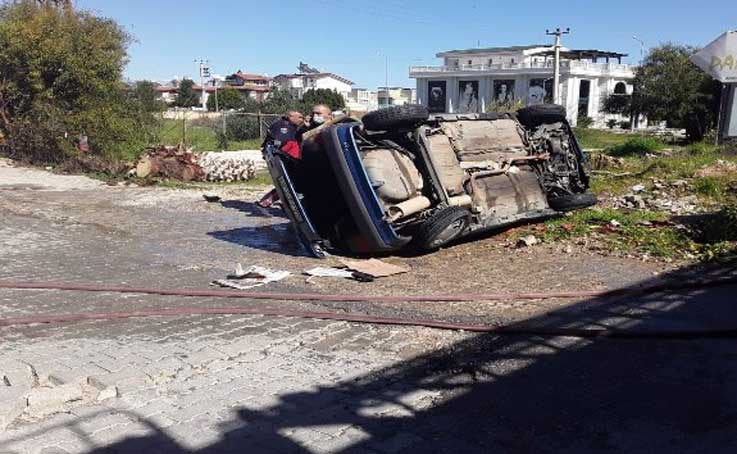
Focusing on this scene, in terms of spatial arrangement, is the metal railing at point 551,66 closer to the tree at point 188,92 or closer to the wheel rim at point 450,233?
the tree at point 188,92

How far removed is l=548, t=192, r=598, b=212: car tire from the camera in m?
9.76

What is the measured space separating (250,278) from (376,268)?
1.34 metres

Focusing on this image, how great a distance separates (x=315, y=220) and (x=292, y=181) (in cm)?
57

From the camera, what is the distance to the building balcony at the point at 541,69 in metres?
71.6

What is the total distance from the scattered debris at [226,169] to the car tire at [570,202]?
8678 mm

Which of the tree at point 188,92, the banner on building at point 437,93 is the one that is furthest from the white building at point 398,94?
the tree at point 188,92

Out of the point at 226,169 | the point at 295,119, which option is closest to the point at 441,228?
the point at 295,119

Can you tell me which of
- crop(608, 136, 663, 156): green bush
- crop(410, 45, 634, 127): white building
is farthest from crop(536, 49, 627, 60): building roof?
crop(608, 136, 663, 156): green bush

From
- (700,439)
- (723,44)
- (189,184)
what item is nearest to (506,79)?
(723,44)

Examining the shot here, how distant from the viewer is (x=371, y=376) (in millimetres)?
4617

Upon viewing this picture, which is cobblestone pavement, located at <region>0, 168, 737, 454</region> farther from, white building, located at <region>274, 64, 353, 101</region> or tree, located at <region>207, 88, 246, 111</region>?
white building, located at <region>274, 64, 353, 101</region>

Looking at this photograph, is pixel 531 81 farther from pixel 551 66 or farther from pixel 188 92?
pixel 188 92

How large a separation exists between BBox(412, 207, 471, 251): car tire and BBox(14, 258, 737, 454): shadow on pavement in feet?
8.51

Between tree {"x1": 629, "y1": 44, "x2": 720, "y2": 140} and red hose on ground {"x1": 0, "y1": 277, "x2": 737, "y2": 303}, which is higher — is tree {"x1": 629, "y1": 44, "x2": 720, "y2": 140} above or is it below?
above
